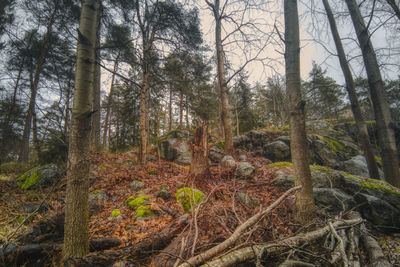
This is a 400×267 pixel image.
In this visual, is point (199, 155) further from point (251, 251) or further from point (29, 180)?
point (29, 180)

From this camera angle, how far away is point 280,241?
1.65 metres

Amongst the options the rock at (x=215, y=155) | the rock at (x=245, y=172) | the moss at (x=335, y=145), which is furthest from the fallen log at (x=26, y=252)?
the moss at (x=335, y=145)

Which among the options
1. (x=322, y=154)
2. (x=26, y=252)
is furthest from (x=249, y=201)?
(x=322, y=154)

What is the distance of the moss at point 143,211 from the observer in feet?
10.7

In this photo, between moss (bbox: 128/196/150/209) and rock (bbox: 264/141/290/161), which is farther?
rock (bbox: 264/141/290/161)

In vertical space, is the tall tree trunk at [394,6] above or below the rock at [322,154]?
above

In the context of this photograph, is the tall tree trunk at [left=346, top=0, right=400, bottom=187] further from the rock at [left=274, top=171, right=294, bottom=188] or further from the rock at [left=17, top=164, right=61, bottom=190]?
the rock at [left=17, top=164, right=61, bottom=190]

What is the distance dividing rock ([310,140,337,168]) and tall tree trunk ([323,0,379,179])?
101 inches

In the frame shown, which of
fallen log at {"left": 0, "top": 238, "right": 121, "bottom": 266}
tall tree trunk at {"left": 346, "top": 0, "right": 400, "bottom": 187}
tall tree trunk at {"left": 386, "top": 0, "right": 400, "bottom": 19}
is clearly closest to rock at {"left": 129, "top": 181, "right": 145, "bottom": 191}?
fallen log at {"left": 0, "top": 238, "right": 121, "bottom": 266}

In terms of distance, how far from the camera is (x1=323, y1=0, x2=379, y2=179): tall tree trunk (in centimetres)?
527

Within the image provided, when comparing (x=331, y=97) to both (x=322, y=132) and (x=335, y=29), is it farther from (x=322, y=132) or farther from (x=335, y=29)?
(x=335, y=29)

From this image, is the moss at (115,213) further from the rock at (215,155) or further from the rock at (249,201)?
the rock at (215,155)

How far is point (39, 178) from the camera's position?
16.7ft

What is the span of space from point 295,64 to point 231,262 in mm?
2923
